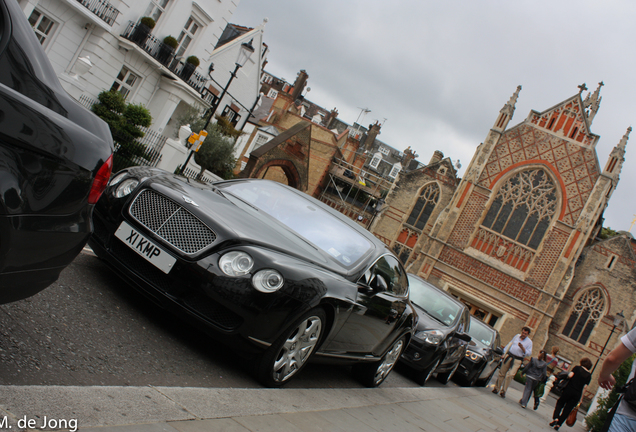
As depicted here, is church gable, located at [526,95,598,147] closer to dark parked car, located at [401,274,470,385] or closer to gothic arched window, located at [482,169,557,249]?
gothic arched window, located at [482,169,557,249]

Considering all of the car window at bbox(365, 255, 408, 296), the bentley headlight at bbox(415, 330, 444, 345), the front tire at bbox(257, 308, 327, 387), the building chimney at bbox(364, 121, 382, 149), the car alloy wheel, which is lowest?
the car alloy wheel

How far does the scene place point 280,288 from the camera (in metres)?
3.96

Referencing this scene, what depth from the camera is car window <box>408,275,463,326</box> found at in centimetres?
959

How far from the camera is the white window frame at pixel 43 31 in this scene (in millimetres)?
18234

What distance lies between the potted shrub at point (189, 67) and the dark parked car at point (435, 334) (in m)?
17.6

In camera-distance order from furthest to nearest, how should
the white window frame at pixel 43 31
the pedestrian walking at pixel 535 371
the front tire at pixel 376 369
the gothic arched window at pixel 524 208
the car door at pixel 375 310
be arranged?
the gothic arched window at pixel 524 208, the white window frame at pixel 43 31, the pedestrian walking at pixel 535 371, the front tire at pixel 376 369, the car door at pixel 375 310

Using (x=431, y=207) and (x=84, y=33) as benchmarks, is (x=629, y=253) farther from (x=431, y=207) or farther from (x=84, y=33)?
(x=84, y=33)

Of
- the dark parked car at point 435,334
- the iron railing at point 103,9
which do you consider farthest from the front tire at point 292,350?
the iron railing at point 103,9

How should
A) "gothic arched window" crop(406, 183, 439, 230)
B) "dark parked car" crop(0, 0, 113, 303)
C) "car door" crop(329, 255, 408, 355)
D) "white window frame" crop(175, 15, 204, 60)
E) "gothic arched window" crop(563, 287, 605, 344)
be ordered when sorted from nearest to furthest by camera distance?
"dark parked car" crop(0, 0, 113, 303) < "car door" crop(329, 255, 408, 355) < "white window frame" crop(175, 15, 204, 60) < "gothic arched window" crop(563, 287, 605, 344) < "gothic arched window" crop(406, 183, 439, 230)

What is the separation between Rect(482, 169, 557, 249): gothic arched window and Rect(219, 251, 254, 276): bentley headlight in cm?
2788

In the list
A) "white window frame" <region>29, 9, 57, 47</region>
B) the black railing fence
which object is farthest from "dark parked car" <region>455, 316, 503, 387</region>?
"white window frame" <region>29, 9, 57, 47</region>

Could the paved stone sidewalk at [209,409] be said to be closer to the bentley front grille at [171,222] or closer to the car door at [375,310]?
the car door at [375,310]

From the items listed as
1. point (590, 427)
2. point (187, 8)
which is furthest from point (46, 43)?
point (590, 427)

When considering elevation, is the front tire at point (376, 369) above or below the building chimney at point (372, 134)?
below
